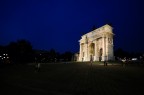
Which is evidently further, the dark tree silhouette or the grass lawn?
the dark tree silhouette

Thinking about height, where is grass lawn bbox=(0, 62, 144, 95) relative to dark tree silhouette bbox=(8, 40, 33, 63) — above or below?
below

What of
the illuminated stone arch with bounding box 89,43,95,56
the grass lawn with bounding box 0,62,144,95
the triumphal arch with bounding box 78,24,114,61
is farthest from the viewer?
the illuminated stone arch with bounding box 89,43,95,56

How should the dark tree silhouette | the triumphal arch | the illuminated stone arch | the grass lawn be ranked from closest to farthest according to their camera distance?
the grass lawn, the triumphal arch, the illuminated stone arch, the dark tree silhouette

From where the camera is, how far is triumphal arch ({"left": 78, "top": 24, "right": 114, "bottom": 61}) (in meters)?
61.8

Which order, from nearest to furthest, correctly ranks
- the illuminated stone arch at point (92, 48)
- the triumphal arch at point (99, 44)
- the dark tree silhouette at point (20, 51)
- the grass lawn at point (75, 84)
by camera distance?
the grass lawn at point (75, 84) → the triumphal arch at point (99, 44) → the illuminated stone arch at point (92, 48) → the dark tree silhouette at point (20, 51)

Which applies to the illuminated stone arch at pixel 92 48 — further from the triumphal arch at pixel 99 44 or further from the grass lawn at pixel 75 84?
the grass lawn at pixel 75 84

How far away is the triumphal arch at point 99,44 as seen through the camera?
2435 inches

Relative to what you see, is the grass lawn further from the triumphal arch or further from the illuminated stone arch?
the illuminated stone arch

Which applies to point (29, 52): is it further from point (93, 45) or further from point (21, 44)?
point (93, 45)

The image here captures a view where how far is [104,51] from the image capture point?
61.9m

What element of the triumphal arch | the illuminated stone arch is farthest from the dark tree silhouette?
the illuminated stone arch

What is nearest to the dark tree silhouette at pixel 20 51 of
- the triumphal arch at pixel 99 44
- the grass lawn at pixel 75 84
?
the triumphal arch at pixel 99 44

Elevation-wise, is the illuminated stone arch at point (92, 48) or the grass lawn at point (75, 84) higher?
the illuminated stone arch at point (92, 48)

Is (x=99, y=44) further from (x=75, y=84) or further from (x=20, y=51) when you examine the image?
(x=75, y=84)
